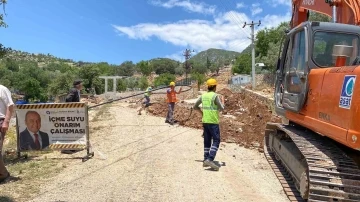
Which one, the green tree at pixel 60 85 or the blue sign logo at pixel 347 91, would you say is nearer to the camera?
the blue sign logo at pixel 347 91

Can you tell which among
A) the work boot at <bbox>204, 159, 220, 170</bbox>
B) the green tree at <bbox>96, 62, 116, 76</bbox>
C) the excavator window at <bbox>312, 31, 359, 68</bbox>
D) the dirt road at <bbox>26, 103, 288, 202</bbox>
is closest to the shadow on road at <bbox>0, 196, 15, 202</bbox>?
the dirt road at <bbox>26, 103, 288, 202</bbox>

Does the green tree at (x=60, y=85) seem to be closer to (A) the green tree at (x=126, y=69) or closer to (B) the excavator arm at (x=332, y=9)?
(A) the green tree at (x=126, y=69)

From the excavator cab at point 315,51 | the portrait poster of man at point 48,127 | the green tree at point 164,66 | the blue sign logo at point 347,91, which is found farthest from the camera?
the green tree at point 164,66

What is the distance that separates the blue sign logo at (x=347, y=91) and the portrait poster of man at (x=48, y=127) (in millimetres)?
5865

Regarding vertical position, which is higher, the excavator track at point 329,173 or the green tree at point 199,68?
the green tree at point 199,68

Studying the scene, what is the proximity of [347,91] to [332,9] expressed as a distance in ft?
10.9

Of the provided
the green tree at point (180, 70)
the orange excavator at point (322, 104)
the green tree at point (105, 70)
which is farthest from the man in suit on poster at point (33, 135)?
the green tree at point (180, 70)

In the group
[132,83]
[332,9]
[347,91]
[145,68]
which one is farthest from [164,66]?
[347,91]

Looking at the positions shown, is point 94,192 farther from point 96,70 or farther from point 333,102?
point 96,70

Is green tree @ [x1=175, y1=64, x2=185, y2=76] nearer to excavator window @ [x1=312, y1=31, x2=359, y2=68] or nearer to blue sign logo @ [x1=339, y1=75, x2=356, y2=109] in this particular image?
excavator window @ [x1=312, y1=31, x2=359, y2=68]

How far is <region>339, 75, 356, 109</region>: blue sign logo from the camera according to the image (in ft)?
12.3

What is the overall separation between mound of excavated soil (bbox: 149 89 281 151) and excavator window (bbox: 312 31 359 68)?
4387 mm

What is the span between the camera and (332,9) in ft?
21.5

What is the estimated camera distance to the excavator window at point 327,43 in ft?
17.2
